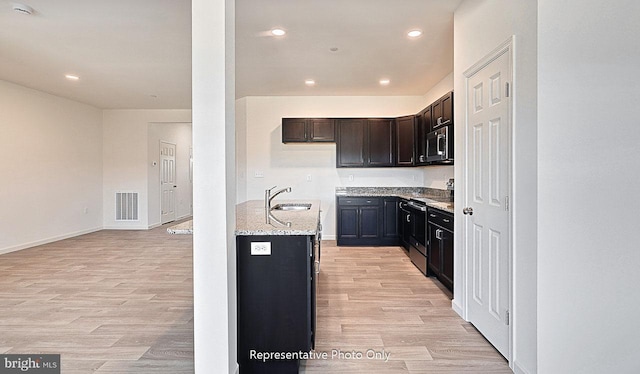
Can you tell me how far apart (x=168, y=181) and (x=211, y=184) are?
303 inches

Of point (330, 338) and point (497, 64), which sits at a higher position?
point (497, 64)

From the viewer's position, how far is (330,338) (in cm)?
252

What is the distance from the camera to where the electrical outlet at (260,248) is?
6.45ft

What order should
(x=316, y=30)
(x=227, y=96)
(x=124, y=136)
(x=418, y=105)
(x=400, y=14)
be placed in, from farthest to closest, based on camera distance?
(x=124, y=136)
(x=418, y=105)
(x=316, y=30)
(x=400, y=14)
(x=227, y=96)

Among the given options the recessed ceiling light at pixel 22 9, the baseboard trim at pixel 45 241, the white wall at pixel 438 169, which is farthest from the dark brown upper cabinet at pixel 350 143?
the baseboard trim at pixel 45 241

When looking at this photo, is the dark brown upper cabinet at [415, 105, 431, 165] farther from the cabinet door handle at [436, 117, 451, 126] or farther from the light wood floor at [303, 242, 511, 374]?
the light wood floor at [303, 242, 511, 374]

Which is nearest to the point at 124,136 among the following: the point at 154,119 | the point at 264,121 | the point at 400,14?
the point at 154,119

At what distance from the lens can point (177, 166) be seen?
924 centimetres

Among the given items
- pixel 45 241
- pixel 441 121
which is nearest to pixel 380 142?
pixel 441 121

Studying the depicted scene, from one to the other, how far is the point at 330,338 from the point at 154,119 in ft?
A: 22.4

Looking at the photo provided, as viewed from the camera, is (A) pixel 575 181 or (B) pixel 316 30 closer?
(A) pixel 575 181

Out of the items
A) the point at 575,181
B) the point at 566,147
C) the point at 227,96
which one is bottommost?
the point at 575,181

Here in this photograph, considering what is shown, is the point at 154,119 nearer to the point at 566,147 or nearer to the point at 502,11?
the point at 502,11

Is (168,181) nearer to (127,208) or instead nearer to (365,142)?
(127,208)
